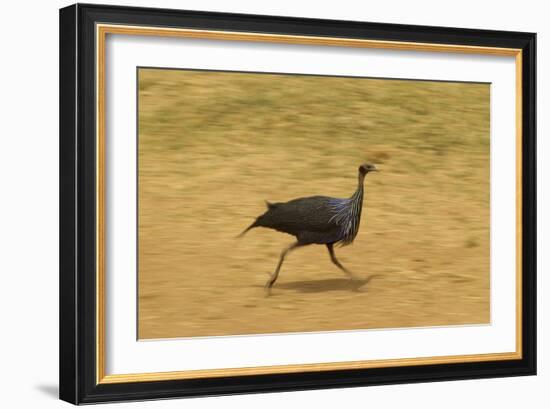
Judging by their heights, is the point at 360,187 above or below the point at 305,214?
above

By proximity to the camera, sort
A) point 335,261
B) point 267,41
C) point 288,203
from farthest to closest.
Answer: point 335,261 → point 288,203 → point 267,41

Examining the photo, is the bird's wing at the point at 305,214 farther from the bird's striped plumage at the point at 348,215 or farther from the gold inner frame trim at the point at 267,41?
the gold inner frame trim at the point at 267,41

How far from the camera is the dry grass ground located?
237 inches

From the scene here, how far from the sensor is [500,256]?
6.74m

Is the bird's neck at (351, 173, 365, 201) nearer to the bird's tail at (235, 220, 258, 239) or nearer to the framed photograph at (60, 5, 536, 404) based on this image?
the framed photograph at (60, 5, 536, 404)

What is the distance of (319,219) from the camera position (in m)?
6.33

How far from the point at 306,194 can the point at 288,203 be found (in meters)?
0.11

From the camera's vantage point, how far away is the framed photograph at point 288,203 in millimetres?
5855

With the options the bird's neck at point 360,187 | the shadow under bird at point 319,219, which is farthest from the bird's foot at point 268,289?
the bird's neck at point 360,187

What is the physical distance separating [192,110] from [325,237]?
906 mm

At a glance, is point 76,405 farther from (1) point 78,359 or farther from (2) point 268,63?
(2) point 268,63

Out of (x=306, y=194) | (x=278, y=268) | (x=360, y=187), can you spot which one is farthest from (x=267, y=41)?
(x=278, y=268)

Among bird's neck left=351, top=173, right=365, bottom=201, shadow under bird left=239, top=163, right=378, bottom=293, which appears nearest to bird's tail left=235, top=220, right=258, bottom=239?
shadow under bird left=239, top=163, right=378, bottom=293

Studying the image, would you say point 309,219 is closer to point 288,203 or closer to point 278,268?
point 288,203
